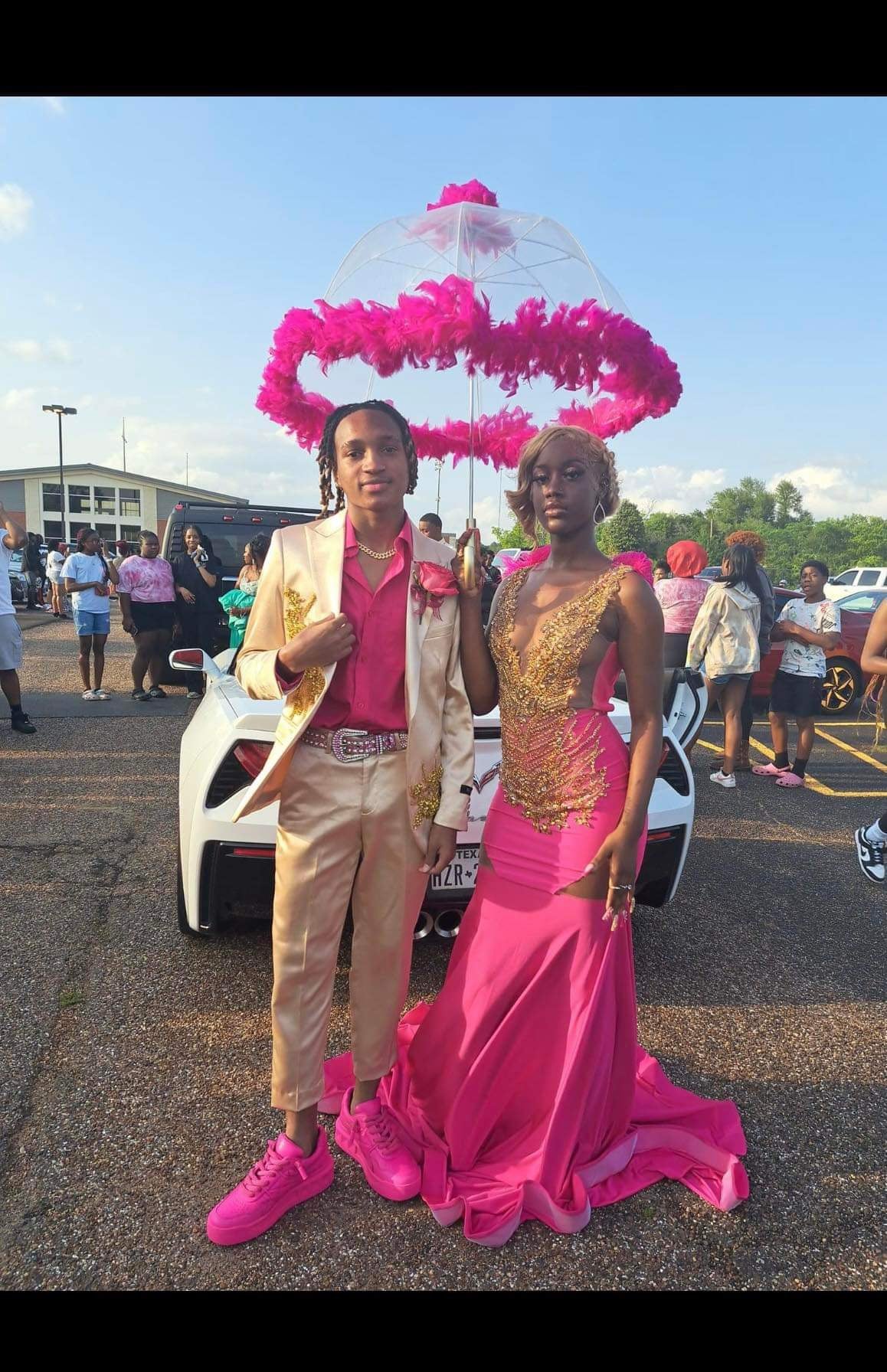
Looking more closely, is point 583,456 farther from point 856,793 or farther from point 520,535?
point 856,793

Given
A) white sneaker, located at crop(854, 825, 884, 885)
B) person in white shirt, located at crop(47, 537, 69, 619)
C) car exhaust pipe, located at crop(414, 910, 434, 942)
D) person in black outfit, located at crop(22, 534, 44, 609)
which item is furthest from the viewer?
person in black outfit, located at crop(22, 534, 44, 609)

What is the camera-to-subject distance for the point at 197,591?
28.9 feet

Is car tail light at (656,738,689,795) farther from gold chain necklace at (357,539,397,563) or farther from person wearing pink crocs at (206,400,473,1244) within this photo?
gold chain necklace at (357,539,397,563)

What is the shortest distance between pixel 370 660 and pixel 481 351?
87 cm

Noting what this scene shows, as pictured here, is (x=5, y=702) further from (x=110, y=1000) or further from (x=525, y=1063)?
(x=525, y=1063)

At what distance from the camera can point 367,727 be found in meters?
1.99

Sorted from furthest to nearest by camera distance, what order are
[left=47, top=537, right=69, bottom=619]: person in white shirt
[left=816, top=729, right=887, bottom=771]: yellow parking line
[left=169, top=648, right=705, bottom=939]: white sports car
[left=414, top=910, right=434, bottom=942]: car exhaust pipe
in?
[left=47, top=537, right=69, bottom=619]: person in white shirt
[left=816, top=729, right=887, bottom=771]: yellow parking line
[left=414, top=910, right=434, bottom=942]: car exhaust pipe
[left=169, top=648, right=705, bottom=939]: white sports car

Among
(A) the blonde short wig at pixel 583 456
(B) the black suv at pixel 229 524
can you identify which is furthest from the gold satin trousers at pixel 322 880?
(B) the black suv at pixel 229 524

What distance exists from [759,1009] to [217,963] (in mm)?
2056

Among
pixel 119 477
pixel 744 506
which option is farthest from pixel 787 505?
pixel 119 477

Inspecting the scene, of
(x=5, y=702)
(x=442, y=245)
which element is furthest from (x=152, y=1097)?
(x=5, y=702)

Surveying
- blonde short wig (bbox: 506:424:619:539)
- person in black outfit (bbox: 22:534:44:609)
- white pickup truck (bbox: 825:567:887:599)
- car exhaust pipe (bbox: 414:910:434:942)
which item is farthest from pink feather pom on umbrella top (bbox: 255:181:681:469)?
white pickup truck (bbox: 825:567:887:599)

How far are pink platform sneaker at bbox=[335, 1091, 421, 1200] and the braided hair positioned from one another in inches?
64.0

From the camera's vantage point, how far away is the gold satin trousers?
198cm
